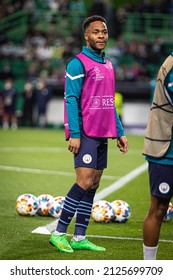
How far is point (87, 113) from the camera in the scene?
890 centimetres

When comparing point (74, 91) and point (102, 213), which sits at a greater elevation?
point (74, 91)

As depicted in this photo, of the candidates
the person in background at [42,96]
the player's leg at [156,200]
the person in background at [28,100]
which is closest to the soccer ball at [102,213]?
the player's leg at [156,200]

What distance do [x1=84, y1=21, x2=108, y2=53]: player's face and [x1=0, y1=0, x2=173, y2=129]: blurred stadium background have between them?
2522 cm

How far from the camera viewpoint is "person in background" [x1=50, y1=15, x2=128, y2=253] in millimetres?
8805

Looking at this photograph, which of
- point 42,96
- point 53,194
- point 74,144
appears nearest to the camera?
point 74,144

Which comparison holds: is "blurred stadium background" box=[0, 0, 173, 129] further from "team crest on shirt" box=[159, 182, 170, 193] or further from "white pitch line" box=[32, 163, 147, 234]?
"team crest on shirt" box=[159, 182, 170, 193]

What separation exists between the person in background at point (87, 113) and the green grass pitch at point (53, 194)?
1.16ft

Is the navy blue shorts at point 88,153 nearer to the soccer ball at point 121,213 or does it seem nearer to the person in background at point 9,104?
the soccer ball at point 121,213

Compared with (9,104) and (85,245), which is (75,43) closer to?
(9,104)

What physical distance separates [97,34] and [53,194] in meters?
5.19

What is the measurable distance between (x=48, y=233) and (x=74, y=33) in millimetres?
28096

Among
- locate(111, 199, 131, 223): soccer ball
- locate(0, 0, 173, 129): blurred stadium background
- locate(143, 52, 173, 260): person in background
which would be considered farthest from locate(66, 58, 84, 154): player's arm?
locate(0, 0, 173, 129): blurred stadium background

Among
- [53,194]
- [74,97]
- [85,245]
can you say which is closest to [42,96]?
[53,194]
